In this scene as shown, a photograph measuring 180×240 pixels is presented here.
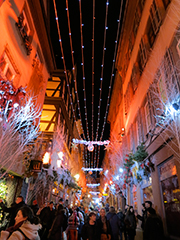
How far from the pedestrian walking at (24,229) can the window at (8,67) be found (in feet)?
17.9

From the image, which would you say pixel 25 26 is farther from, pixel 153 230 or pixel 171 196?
pixel 153 230

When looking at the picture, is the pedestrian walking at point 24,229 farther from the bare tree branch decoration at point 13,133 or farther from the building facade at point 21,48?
the building facade at point 21,48

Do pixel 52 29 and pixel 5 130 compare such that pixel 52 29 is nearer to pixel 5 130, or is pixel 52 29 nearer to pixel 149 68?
pixel 149 68

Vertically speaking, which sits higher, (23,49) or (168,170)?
(23,49)

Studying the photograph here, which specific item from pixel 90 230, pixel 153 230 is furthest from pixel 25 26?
pixel 153 230

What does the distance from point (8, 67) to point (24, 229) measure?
681 cm

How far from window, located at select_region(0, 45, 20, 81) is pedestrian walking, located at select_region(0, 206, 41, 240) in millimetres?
5456

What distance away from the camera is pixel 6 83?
616 cm

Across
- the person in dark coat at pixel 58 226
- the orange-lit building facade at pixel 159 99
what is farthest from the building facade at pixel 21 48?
the orange-lit building facade at pixel 159 99

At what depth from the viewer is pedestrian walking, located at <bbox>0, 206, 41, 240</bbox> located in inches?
108

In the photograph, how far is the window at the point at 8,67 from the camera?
7280 millimetres

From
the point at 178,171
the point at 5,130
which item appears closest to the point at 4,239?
the point at 5,130

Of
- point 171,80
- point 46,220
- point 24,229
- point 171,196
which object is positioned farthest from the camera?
point 46,220

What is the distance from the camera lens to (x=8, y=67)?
792cm
